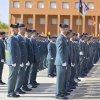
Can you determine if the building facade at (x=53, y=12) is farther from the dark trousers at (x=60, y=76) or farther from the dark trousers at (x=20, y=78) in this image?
the dark trousers at (x=60, y=76)

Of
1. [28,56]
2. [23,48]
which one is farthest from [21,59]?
[28,56]

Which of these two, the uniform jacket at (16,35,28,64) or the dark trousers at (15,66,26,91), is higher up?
the uniform jacket at (16,35,28,64)

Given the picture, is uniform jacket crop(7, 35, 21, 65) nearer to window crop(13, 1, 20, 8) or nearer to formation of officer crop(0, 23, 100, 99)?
formation of officer crop(0, 23, 100, 99)

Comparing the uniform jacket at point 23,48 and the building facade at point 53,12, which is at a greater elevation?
the building facade at point 53,12

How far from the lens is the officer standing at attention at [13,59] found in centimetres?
1023

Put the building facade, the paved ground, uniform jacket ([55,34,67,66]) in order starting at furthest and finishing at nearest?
1. the building facade
2. the paved ground
3. uniform jacket ([55,34,67,66])

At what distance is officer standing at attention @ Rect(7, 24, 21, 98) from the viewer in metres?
10.2

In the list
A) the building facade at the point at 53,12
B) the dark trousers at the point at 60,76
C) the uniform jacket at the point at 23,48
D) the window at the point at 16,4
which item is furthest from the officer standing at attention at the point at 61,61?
the window at the point at 16,4

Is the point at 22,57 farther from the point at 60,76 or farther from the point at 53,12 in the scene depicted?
the point at 53,12

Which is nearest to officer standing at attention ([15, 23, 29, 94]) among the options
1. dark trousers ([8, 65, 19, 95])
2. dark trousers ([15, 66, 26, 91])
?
dark trousers ([15, 66, 26, 91])

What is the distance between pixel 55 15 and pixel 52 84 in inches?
2214

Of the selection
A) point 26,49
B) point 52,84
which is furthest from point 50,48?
point 26,49

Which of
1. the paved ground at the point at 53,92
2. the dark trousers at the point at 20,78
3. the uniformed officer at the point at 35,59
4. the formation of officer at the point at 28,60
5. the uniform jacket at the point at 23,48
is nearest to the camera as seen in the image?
the formation of officer at the point at 28,60

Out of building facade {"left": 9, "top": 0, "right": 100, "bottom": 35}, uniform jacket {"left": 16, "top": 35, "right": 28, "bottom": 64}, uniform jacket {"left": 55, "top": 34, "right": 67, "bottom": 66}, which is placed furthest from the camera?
building facade {"left": 9, "top": 0, "right": 100, "bottom": 35}
